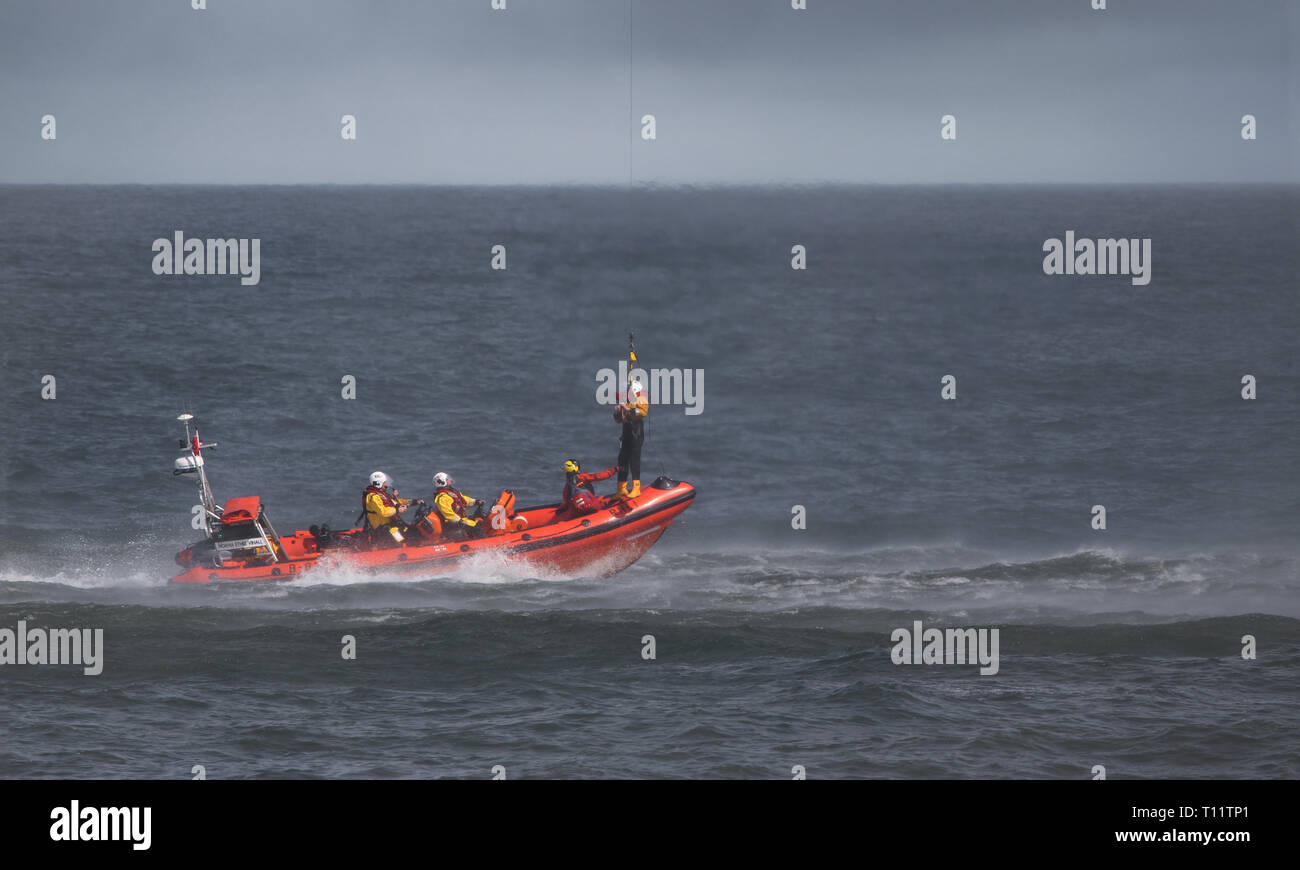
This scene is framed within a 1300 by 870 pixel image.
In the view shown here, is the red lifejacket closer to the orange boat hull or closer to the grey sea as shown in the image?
the orange boat hull

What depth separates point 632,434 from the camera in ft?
62.6

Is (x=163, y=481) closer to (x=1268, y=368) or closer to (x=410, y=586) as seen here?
(x=410, y=586)

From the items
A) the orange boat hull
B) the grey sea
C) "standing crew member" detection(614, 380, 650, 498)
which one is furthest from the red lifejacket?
"standing crew member" detection(614, 380, 650, 498)

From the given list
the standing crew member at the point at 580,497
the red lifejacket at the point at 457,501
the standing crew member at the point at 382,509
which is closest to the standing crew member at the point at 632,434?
the standing crew member at the point at 580,497

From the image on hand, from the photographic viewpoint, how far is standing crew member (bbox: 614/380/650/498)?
18.7 metres

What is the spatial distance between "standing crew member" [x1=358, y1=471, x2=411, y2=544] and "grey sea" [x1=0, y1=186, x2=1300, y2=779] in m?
0.78

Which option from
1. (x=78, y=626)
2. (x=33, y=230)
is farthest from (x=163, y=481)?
(x=33, y=230)

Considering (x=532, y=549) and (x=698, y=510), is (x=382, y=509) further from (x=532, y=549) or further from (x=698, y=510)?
(x=698, y=510)

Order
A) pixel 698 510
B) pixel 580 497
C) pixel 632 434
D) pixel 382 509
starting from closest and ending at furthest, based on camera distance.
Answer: pixel 382 509
pixel 632 434
pixel 580 497
pixel 698 510

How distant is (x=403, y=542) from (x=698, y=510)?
30.0 feet

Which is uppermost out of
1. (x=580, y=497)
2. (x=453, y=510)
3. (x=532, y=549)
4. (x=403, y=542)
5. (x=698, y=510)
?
(x=580, y=497)

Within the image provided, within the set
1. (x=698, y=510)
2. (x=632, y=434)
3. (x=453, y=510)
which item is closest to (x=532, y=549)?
(x=453, y=510)
